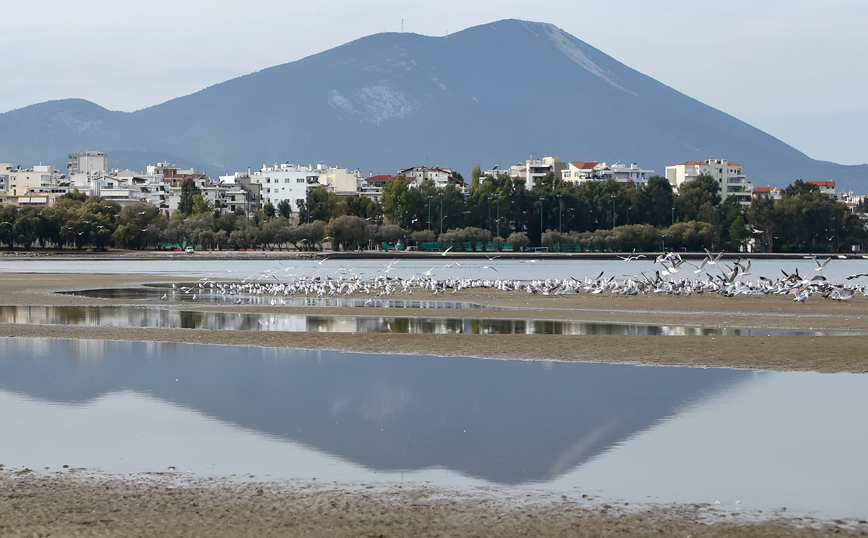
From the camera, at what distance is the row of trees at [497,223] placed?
4658 inches

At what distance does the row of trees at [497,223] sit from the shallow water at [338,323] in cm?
8849

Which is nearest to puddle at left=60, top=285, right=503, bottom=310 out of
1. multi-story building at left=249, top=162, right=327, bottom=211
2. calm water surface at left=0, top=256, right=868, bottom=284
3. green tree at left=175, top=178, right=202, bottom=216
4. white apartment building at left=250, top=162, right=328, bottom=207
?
calm water surface at left=0, top=256, right=868, bottom=284

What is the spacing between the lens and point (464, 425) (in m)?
12.5

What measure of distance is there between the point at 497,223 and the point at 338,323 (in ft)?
327

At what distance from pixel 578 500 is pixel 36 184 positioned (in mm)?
193956

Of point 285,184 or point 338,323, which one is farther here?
point 285,184

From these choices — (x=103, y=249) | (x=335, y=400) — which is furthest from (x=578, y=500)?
(x=103, y=249)

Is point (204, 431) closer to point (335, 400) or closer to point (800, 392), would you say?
point (335, 400)

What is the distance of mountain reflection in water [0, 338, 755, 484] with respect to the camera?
1112 cm

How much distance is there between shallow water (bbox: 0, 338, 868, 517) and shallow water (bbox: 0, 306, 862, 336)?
6.02m

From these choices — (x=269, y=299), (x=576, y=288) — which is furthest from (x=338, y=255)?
(x=269, y=299)

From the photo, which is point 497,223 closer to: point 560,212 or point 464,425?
point 560,212

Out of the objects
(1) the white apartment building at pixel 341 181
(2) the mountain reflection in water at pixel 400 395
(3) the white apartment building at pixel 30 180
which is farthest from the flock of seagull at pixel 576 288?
(3) the white apartment building at pixel 30 180

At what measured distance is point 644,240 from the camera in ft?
397
